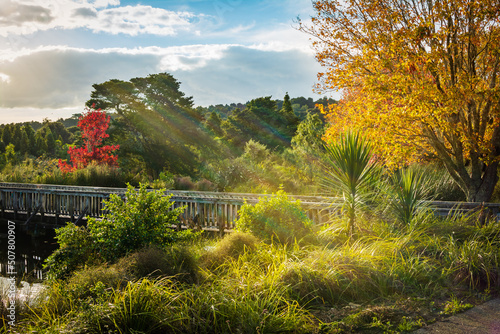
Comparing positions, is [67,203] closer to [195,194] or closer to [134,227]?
[195,194]

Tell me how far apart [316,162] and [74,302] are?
14266 mm

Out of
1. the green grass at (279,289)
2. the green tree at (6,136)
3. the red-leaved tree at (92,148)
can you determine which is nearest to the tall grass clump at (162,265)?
the green grass at (279,289)

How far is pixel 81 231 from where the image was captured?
6.54 meters

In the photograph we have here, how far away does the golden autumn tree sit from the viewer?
9281 millimetres

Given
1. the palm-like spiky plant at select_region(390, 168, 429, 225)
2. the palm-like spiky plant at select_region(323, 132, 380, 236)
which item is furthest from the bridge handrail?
the palm-like spiky plant at select_region(323, 132, 380, 236)

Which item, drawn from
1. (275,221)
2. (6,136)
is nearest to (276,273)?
(275,221)

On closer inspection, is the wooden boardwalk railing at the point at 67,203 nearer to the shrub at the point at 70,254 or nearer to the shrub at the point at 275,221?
the shrub at the point at 275,221

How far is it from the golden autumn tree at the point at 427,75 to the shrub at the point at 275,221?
11.4 ft

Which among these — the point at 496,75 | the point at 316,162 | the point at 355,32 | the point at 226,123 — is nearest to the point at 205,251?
the point at 355,32

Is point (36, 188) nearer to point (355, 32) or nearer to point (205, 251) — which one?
point (205, 251)

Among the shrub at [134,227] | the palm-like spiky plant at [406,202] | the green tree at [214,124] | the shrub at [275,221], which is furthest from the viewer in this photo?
the green tree at [214,124]

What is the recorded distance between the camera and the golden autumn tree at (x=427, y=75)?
9281 mm

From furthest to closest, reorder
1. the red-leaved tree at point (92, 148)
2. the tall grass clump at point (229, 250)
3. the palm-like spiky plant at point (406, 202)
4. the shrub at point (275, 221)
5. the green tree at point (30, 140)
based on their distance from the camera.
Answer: the green tree at point (30, 140)
the red-leaved tree at point (92, 148)
the palm-like spiky plant at point (406, 202)
the shrub at point (275, 221)
the tall grass clump at point (229, 250)

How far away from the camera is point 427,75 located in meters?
11.2
